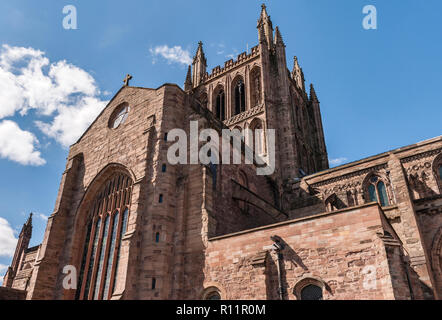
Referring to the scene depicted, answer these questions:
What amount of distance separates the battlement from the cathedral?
69.9 feet

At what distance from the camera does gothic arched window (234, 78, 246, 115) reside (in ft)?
141

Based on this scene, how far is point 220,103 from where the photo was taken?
45281 millimetres

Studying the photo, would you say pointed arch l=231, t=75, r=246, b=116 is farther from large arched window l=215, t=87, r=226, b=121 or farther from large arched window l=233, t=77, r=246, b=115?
large arched window l=215, t=87, r=226, b=121

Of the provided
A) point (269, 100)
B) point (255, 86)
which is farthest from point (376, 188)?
point (255, 86)

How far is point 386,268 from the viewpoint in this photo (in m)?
10.6

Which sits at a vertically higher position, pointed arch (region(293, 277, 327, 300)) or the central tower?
the central tower

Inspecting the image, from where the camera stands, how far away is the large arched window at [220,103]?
145 feet

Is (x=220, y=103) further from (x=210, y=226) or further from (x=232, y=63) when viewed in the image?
(x=210, y=226)

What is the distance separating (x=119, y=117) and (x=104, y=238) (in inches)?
307

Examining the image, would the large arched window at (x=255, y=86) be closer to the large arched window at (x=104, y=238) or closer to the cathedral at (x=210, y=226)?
the cathedral at (x=210, y=226)

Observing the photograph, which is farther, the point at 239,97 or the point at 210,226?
the point at 239,97

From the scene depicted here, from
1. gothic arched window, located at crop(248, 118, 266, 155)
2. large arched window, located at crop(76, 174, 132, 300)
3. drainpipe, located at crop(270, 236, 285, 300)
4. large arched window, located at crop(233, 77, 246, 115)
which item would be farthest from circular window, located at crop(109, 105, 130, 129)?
large arched window, located at crop(233, 77, 246, 115)

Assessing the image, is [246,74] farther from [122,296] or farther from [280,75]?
[122,296]

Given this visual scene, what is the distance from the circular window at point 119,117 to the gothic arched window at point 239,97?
74.4ft
